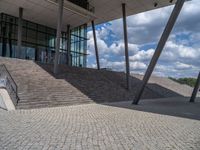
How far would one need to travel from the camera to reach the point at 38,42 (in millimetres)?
32812

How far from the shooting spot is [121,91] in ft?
77.3

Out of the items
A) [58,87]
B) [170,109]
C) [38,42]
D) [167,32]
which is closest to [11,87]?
[58,87]

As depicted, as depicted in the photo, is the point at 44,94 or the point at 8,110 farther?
the point at 44,94

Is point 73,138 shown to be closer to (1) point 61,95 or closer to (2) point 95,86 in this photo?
(1) point 61,95

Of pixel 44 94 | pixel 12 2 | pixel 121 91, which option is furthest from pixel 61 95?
pixel 12 2

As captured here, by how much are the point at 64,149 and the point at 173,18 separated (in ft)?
42.1

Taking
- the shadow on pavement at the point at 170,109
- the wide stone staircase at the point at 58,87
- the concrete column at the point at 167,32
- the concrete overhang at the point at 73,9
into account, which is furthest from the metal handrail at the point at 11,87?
the concrete overhang at the point at 73,9

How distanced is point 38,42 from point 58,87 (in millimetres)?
16265

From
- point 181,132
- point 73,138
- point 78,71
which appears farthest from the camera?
point 78,71

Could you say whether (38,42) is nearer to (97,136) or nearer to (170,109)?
(170,109)

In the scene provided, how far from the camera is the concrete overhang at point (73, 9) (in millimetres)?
25547

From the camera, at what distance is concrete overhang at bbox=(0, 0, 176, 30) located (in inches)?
1006

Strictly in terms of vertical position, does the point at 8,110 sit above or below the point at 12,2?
below

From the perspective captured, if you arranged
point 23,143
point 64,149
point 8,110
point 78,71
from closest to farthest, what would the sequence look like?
point 64,149, point 23,143, point 8,110, point 78,71
